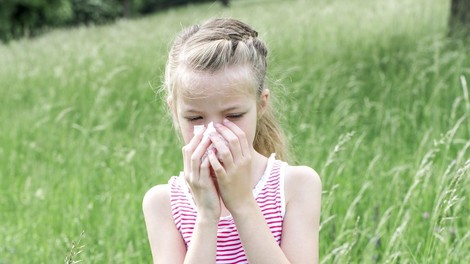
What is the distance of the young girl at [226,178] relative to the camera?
5.94ft

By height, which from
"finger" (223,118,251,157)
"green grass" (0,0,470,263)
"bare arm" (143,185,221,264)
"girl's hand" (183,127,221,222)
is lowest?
"green grass" (0,0,470,263)

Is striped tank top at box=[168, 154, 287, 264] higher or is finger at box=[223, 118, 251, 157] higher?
finger at box=[223, 118, 251, 157]

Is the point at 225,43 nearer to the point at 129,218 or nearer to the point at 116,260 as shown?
the point at 116,260

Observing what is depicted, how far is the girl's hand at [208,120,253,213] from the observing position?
177 cm

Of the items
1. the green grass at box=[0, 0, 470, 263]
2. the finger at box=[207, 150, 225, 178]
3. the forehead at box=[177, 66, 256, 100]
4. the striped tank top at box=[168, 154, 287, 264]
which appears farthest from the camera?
the green grass at box=[0, 0, 470, 263]

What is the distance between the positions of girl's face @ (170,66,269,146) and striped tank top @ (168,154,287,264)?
0.16 m

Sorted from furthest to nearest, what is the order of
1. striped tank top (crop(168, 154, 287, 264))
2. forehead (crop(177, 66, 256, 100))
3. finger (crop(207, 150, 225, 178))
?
1. striped tank top (crop(168, 154, 287, 264))
2. forehead (crop(177, 66, 256, 100))
3. finger (crop(207, 150, 225, 178))

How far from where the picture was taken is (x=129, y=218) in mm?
3637

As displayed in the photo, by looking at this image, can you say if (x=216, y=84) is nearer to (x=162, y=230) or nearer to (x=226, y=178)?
(x=226, y=178)

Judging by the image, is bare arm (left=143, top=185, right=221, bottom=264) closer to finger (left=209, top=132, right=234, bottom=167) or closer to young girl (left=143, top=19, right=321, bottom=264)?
young girl (left=143, top=19, right=321, bottom=264)

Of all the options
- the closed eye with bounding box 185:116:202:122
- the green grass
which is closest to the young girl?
the closed eye with bounding box 185:116:202:122

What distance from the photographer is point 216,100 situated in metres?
1.86

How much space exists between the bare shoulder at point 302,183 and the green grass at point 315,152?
34cm

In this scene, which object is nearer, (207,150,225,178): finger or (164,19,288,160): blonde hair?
(207,150,225,178): finger
